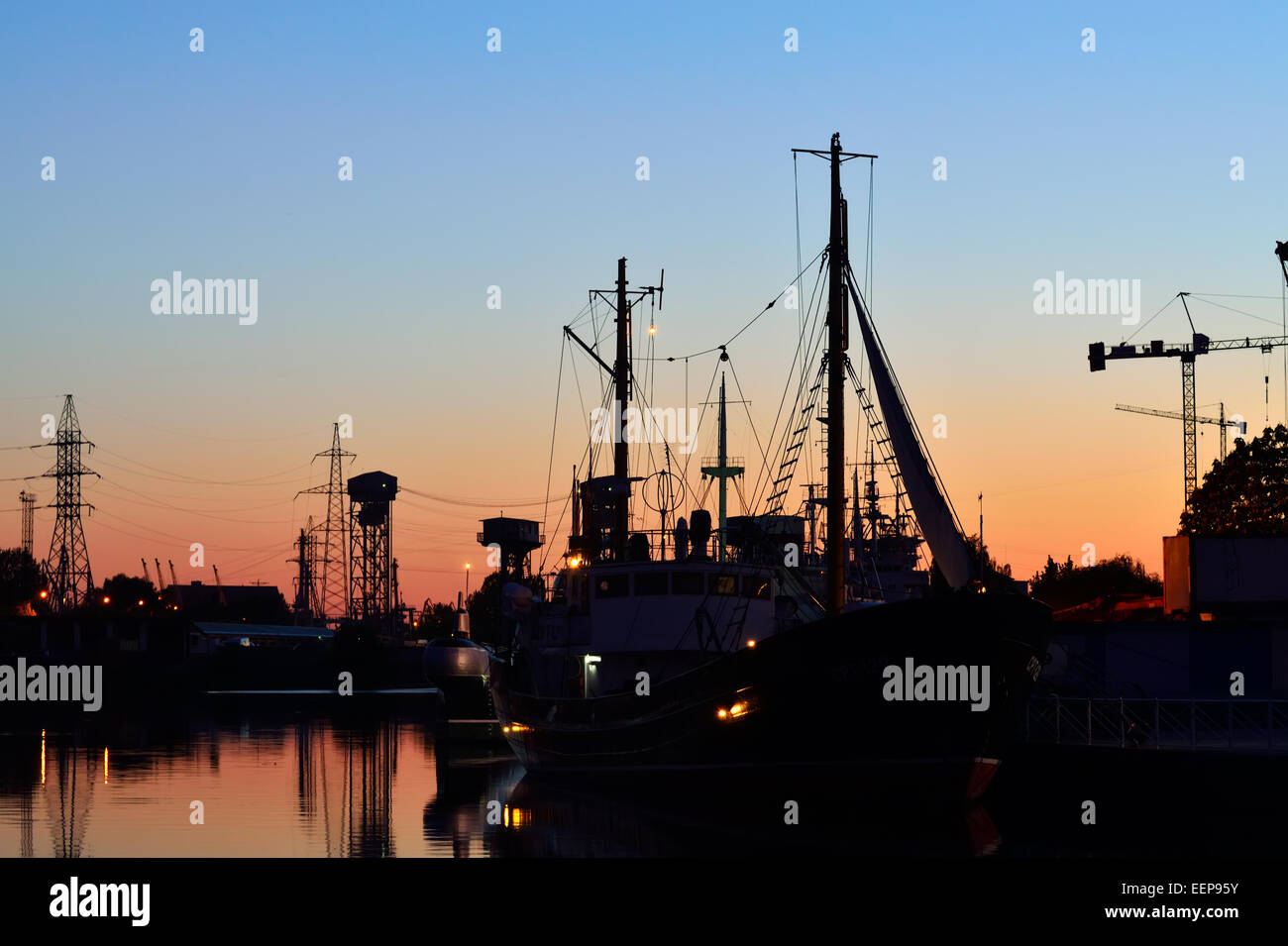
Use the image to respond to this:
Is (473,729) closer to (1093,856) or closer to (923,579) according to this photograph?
(923,579)

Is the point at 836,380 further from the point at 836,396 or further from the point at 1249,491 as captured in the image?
the point at 1249,491

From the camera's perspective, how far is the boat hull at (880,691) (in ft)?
118

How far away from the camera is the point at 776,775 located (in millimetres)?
36906

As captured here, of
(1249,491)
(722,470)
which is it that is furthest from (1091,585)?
(722,470)

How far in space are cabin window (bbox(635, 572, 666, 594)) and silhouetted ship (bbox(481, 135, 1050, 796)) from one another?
0.04 m

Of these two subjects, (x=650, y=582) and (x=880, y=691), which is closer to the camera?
(x=880, y=691)

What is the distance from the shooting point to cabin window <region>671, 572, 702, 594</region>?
142 ft

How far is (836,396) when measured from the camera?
3934cm

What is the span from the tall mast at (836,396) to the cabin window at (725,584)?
16.2ft

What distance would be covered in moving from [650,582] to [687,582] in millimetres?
1068

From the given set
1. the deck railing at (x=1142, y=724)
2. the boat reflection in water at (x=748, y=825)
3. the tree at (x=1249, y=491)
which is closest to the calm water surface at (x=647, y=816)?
A: the boat reflection in water at (x=748, y=825)

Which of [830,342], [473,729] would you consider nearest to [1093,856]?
[830,342]

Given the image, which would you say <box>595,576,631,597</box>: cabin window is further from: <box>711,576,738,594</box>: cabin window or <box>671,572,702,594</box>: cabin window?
<box>711,576,738,594</box>: cabin window

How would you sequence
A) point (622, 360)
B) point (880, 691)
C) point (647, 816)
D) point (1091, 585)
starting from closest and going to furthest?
point (880, 691) < point (647, 816) < point (622, 360) < point (1091, 585)
